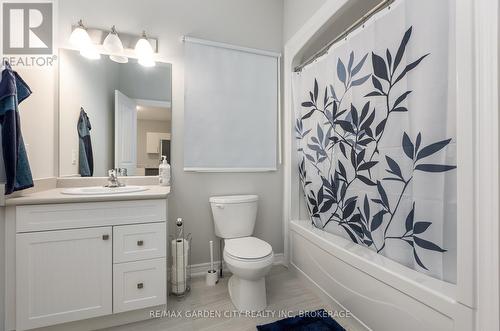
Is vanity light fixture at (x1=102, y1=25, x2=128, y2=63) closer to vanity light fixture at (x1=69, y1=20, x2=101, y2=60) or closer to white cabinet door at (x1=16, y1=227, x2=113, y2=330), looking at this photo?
vanity light fixture at (x1=69, y1=20, x2=101, y2=60)

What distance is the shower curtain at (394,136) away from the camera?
106 cm

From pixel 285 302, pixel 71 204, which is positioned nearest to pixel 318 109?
pixel 285 302

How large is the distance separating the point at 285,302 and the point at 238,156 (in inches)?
49.6

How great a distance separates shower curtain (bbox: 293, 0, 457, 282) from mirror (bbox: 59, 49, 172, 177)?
1.35 metres

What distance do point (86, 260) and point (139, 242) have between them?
0.30 meters

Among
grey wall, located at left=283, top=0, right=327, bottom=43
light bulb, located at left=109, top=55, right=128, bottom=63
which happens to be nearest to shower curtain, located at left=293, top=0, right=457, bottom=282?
grey wall, located at left=283, top=0, right=327, bottom=43

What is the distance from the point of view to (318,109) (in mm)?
1856

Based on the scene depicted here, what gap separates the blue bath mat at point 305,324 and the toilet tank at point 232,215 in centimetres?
71

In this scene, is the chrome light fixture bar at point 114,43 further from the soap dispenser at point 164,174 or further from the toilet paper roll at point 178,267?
the toilet paper roll at point 178,267

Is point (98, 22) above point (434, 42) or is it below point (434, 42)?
above

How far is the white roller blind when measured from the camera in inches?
80.6

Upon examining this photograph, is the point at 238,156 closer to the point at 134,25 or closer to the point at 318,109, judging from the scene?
the point at 318,109

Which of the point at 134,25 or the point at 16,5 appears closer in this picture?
the point at 16,5

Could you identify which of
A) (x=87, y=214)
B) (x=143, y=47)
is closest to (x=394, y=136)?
(x=87, y=214)
